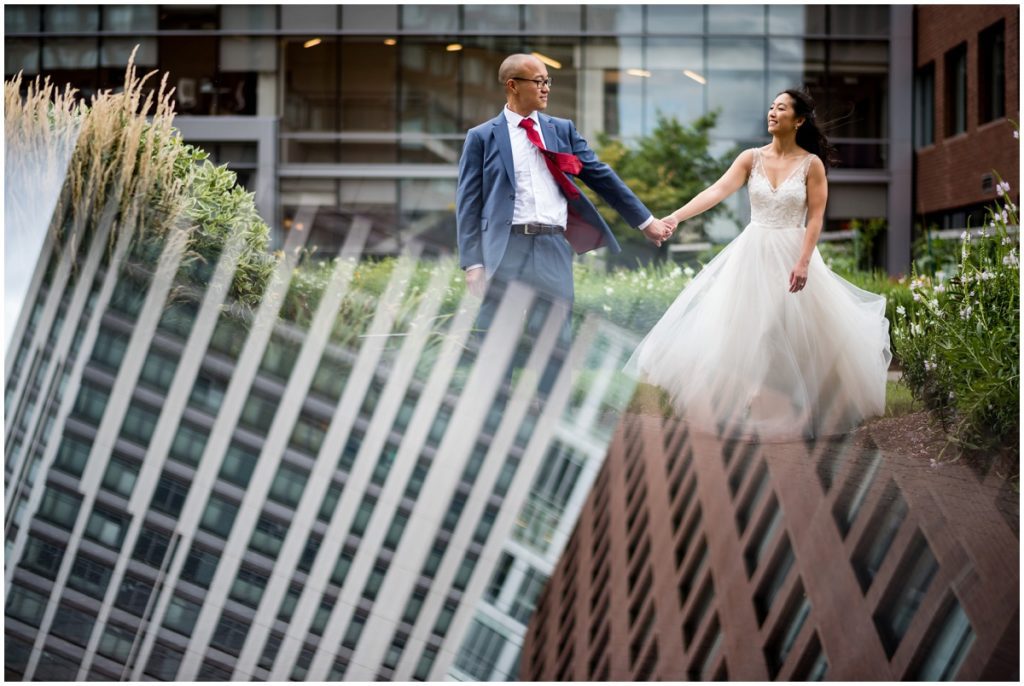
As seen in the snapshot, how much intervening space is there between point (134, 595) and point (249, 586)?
15.7 inches

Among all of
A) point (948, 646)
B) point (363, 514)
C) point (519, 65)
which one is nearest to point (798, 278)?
point (519, 65)

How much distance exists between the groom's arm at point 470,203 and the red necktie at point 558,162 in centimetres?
24

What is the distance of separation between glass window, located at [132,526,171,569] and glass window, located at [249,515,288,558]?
32 cm

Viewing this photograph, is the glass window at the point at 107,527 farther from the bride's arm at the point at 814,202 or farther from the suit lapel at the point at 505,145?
the bride's arm at the point at 814,202

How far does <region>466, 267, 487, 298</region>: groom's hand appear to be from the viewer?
507 cm

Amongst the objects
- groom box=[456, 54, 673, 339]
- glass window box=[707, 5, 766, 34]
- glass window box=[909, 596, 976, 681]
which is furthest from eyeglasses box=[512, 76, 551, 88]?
glass window box=[707, 5, 766, 34]

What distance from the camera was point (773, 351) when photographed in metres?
5.62

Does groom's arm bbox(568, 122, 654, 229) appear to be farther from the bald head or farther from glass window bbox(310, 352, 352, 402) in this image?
glass window bbox(310, 352, 352, 402)

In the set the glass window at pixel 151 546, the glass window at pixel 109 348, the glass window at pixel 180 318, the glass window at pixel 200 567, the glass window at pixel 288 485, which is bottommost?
the glass window at pixel 200 567

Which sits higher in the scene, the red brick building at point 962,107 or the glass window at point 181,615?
the red brick building at point 962,107

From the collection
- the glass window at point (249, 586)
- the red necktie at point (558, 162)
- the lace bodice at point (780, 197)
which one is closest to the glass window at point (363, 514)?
the glass window at point (249, 586)

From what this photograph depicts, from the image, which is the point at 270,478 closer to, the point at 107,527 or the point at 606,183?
the point at 107,527

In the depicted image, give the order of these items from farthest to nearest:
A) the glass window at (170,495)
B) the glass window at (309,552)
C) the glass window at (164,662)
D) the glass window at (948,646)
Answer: the glass window at (170,495) → the glass window at (309,552) → the glass window at (164,662) → the glass window at (948,646)

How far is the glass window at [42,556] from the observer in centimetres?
391
